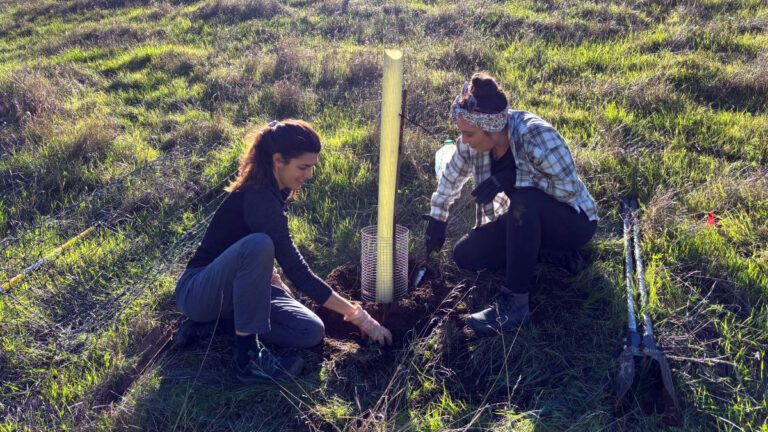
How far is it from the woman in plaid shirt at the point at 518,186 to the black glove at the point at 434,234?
311 millimetres

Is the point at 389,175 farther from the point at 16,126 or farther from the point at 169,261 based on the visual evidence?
the point at 16,126

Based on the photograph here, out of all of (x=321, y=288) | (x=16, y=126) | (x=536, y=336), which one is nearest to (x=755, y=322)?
(x=536, y=336)

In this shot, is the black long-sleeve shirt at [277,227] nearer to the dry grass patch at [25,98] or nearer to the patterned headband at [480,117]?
the patterned headband at [480,117]

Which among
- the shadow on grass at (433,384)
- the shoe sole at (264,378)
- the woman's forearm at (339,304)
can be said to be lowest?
the shadow on grass at (433,384)

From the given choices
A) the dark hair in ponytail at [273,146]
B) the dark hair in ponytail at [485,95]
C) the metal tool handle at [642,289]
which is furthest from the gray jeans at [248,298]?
the metal tool handle at [642,289]

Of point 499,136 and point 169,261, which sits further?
point 169,261

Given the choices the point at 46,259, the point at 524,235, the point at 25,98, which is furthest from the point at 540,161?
the point at 25,98

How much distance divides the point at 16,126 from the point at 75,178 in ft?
6.15

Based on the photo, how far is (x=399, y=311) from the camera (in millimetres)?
3252

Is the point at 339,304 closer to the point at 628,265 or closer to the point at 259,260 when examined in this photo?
the point at 259,260

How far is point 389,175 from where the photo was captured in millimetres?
2803

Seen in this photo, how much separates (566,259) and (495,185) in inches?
28.0

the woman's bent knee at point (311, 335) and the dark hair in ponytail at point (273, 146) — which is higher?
the dark hair in ponytail at point (273, 146)

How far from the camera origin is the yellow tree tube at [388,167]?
2.51 m
